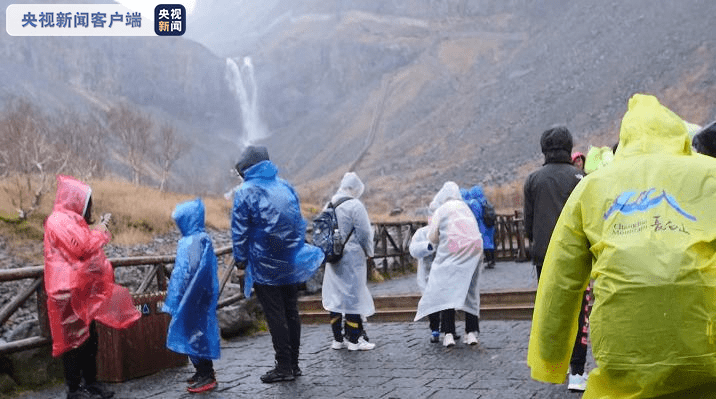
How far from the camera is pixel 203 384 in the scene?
5.05 metres

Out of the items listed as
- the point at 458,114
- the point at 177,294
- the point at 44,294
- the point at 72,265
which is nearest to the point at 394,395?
the point at 177,294

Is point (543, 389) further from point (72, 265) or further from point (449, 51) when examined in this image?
point (449, 51)

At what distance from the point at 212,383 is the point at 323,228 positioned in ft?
5.81

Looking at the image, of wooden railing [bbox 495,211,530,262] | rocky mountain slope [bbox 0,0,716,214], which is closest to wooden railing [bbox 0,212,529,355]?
wooden railing [bbox 495,211,530,262]

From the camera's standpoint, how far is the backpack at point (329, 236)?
6195mm

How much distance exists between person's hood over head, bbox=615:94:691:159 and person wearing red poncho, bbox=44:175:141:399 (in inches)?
153

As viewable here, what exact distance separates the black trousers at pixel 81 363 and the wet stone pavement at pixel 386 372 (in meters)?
0.30

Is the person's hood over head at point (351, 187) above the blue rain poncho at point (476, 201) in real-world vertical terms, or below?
above

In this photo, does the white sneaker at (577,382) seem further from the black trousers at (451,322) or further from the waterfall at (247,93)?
the waterfall at (247,93)

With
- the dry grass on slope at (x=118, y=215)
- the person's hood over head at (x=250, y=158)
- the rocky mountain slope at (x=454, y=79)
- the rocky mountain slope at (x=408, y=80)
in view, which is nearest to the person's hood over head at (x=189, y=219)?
the person's hood over head at (x=250, y=158)

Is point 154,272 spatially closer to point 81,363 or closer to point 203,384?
point 81,363

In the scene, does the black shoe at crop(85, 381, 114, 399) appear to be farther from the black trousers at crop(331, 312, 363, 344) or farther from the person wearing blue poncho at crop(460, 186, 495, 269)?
the person wearing blue poncho at crop(460, 186, 495, 269)

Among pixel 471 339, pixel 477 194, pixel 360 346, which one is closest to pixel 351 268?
pixel 360 346

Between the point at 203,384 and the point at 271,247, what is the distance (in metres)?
1.11
